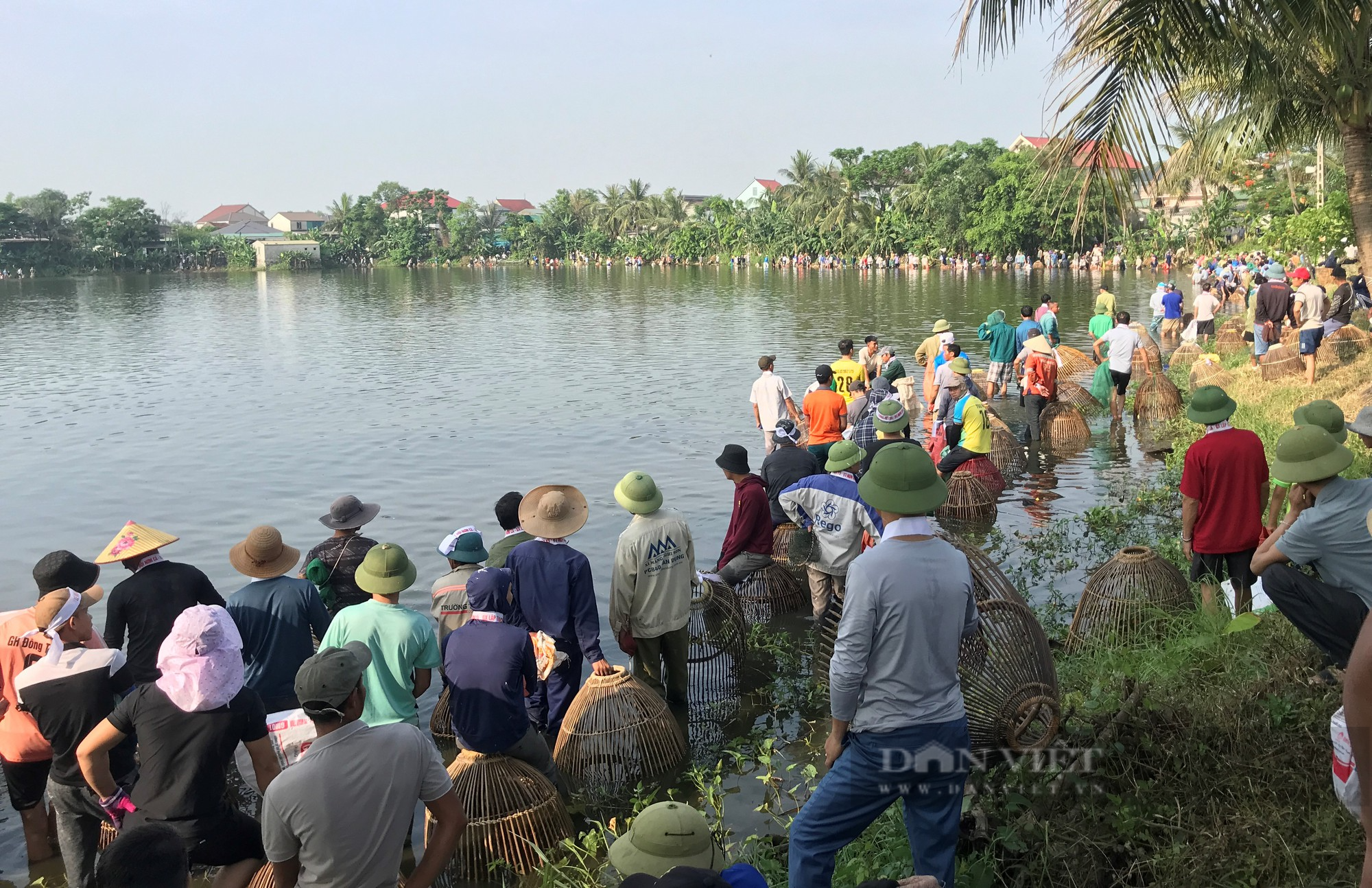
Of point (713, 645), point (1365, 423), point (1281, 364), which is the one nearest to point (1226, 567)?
point (1365, 423)

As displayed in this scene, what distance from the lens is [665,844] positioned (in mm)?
3307

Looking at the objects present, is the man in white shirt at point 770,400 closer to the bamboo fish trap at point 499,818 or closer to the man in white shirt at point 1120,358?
the man in white shirt at point 1120,358

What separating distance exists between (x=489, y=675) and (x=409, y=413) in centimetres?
1648

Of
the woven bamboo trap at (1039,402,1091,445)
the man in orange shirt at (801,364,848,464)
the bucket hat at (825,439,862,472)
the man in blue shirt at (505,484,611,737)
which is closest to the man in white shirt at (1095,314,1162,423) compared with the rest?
the woven bamboo trap at (1039,402,1091,445)

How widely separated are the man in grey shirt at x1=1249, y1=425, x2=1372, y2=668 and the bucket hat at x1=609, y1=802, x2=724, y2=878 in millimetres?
3242

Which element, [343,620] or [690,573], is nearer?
[343,620]

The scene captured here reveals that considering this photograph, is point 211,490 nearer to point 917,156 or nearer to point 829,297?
point 829,297

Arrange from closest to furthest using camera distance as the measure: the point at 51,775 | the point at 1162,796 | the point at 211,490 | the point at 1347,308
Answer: the point at 1162,796 → the point at 51,775 → the point at 211,490 → the point at 1347,308

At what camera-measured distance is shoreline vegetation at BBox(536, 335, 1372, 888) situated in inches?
177

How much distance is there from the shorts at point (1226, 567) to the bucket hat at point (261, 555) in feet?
19.8

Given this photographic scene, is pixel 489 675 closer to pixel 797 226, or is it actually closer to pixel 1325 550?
pixel 1325 550

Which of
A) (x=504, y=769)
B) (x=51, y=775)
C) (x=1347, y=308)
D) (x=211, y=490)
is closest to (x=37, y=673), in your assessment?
(x=51, y=775)

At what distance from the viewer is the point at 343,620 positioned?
18.3 ft

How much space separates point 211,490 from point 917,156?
221ft
